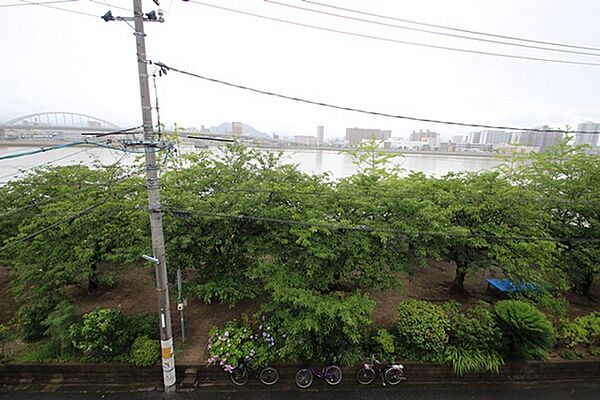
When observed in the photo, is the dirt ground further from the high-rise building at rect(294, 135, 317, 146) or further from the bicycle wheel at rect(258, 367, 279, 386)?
the high-rise building at rect(294, 135, 317, 146)

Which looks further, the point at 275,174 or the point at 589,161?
the point at 589,161

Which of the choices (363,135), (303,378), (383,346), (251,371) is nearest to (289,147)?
(383,346)

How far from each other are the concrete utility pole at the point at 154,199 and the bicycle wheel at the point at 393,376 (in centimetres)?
517

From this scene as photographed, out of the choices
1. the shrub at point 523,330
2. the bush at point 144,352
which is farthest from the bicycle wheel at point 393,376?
the bush at point 144,352

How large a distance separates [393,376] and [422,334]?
1.27 meters

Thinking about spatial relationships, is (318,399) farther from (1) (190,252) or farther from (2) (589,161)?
(2) (589,161)

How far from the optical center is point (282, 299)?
6.35 meters

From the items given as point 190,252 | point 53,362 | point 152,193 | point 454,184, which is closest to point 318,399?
point 190,252

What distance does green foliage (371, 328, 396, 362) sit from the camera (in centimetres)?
711

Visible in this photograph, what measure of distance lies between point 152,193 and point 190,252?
102 inches

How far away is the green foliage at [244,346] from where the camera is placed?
6660 mm

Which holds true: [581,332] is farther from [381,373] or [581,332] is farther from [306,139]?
[306,139]

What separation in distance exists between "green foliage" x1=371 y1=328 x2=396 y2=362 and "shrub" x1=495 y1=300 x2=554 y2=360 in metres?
2.86

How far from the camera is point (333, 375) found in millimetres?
6805
